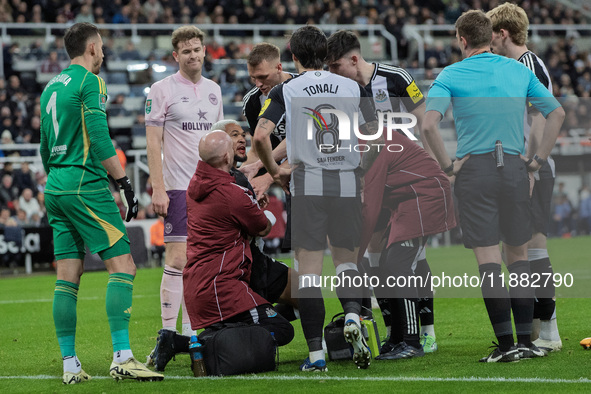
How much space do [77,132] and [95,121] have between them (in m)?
0.16

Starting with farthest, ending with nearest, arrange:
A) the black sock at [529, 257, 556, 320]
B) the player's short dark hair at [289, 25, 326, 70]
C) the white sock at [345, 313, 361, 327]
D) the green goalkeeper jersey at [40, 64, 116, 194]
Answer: the black sock at [529, 257, 556, 320], the player's short dark hair at [289, 25, 326, 70], the green goalkeeper jersey at [40, 64, 116, 194], the white sock at [345, 313, 361, 327]

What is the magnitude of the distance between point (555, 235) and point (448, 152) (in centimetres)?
137

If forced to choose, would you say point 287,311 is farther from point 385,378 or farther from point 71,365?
point 71,365

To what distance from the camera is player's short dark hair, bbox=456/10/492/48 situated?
18.7 ft

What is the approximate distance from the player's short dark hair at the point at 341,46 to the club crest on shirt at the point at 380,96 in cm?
35

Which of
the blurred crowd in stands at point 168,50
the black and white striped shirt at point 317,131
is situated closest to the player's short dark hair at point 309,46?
the black and white striped shirt at point 317,131

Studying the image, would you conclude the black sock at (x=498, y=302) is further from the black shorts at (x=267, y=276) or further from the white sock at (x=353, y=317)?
the black shorts at (x=267, y=276)

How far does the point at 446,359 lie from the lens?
6.00 metres

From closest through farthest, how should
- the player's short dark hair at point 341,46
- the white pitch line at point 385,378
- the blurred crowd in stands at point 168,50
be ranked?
the white pitch line at point 385,378 → the player's short dark hair at point 341,46 → the blurred crowd in stands at point 168,50

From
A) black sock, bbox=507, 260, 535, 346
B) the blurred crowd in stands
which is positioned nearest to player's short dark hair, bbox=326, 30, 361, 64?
black sock, bbox=507, 260, 535, 346

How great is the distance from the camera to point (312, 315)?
5578mm

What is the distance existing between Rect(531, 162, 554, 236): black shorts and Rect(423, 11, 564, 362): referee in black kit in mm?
388

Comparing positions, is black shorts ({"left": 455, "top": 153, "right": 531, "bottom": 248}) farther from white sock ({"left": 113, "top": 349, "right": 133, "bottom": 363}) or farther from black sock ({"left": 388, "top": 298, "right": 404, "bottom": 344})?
white sock ({"left": 113, "top": 349, "right": 133, "bottom": 363})

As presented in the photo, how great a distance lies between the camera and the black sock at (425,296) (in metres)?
6.37
